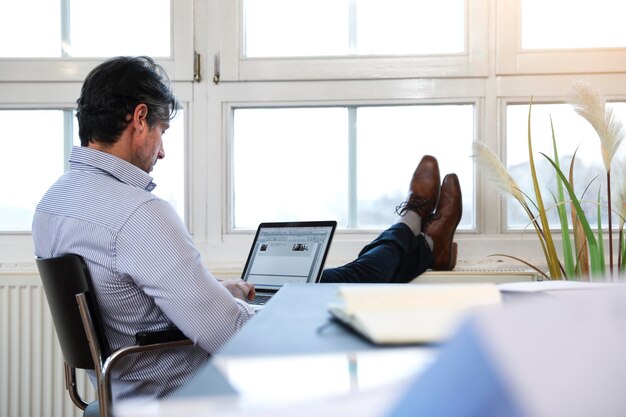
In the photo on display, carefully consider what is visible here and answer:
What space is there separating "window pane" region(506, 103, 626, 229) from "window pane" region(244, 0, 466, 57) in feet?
1.14

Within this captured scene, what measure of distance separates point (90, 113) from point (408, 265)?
1.23 metres

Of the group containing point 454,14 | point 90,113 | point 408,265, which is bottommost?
point 408,265

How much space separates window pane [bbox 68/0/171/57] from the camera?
258 centimetres

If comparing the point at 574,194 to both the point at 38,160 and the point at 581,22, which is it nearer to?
the point at 581,22

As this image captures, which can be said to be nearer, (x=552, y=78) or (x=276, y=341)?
(x=276, y=341)

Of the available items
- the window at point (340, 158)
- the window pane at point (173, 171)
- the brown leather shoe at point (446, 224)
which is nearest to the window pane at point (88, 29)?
the window pane at point (173, 171)

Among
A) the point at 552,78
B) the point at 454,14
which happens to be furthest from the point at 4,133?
the point at 552,78

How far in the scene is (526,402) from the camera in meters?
0.20

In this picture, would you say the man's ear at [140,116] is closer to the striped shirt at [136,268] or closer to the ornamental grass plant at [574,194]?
the striped shirt at [136,268]

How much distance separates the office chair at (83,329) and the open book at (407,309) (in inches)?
32.3

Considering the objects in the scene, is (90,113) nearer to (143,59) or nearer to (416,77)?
(143,59)

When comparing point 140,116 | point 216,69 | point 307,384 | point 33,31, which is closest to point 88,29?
point 33,31

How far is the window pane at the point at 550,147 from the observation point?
8.29 ft

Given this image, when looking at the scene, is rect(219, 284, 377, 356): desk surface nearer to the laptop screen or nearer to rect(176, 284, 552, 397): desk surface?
rect(176, 284, 552, 397): desk surface
